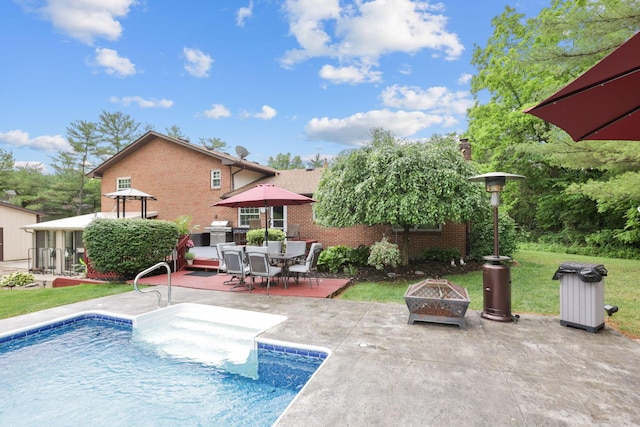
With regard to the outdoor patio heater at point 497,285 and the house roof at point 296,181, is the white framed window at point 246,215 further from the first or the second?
the outdoor patio heater at point 497,285

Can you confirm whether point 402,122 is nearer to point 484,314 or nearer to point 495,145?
point 495,145

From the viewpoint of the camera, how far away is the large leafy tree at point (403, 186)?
8758 millimetres

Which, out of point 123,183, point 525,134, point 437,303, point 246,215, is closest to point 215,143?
point 123,183

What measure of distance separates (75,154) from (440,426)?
39364 mm

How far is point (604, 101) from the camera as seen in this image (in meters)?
2.49

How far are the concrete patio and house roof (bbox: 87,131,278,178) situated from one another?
438 inches

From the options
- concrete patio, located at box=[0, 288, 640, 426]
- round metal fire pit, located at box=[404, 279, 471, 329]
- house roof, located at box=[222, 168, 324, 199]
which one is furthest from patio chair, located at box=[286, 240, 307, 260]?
house roof, located at box=[222, 168, 324, 199]

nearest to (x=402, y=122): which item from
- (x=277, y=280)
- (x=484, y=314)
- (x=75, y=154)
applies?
(x=277, y=280)

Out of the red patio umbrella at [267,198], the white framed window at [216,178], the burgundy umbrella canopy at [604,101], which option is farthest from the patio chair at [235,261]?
the white framed window at [216,178]

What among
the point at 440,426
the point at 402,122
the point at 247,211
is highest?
the point at 402,122

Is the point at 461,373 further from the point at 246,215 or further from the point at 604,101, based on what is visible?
the point at 246,215

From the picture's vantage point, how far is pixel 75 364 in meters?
4.57

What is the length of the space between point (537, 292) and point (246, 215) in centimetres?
1190

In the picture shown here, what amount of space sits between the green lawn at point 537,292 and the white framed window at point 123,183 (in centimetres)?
1625
